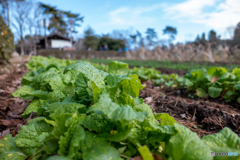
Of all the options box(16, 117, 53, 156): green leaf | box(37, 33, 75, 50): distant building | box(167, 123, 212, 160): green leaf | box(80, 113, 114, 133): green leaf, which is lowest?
box(16, 117, 53, 156): green leaf

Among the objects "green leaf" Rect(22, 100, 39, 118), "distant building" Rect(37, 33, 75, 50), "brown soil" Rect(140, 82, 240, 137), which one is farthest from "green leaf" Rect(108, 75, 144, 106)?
"distant building" Rect(37, 33, 75, 50)

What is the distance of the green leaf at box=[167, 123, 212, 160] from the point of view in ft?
2.58

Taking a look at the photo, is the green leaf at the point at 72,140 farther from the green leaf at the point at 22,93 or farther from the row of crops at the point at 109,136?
the green leaf at the point at 22,93

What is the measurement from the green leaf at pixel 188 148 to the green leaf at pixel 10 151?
0.97 metres

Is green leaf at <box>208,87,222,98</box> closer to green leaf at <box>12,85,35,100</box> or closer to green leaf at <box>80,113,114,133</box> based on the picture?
green leaf at <box>80,113,114,133</box>

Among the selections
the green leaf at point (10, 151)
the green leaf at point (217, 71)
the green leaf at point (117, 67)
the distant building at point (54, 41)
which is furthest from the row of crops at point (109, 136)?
the distant building at point (54, 41)

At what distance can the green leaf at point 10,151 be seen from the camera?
1054 millimetres

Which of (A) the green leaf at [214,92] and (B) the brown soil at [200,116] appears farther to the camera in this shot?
(A) the green leaf at [214,92]

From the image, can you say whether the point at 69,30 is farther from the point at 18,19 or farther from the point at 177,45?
the point at 177,45

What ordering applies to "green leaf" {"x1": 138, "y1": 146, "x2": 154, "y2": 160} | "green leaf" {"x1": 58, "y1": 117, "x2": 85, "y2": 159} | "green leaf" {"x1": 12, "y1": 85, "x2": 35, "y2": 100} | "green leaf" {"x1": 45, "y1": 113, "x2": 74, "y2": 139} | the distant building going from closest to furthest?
"green leaf" {"x1": 138, "y1": 146, "x2": 154, "y2": 160} < "green leaf" {"x1": 58, "y1": 117, "x2": 85, "y2": 159} < "green leaf" {"x1": 45, "y1": 113, "x2": 74, "y2": 139} < "green leaf" {"x1": 12, "y1": 85, "x2": 35, "y2": 100} < the distant building

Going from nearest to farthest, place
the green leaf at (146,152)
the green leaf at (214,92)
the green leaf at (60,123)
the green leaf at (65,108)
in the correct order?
the green leaf at (146,152), the green leaf at (60,123), the green leaf at (65,108), the green leaf at (214,92)

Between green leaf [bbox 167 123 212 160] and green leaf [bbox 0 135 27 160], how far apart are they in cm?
97

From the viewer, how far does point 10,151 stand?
1.09 metres

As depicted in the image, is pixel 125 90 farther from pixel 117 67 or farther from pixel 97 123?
pixel 117 67
